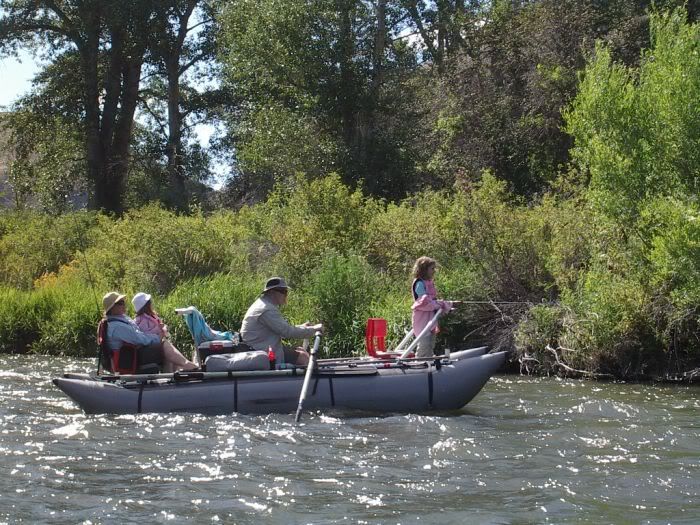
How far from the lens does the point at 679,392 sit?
1251 centimetres

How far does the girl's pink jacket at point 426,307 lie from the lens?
1191cm

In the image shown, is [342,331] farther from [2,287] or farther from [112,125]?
[112,125]

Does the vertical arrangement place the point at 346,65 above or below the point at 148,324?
above

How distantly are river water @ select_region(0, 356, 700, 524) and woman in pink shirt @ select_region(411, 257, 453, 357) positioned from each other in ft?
2.95

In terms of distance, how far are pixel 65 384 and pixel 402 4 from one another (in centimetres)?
1960

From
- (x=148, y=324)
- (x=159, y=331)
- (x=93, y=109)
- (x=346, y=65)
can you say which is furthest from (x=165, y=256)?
(x=93, y=109)

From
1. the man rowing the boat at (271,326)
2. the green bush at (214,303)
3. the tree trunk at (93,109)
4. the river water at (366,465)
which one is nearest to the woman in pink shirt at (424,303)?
the river water at (366,465)

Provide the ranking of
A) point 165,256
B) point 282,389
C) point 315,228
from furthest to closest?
point 165,256 < point 315,228 < point 282,389

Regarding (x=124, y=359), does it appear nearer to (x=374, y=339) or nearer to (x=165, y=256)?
(x=374, y=339)

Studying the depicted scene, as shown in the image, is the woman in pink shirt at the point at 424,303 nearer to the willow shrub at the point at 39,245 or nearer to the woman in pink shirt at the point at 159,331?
the woman in pink shirt at the point at 159,331

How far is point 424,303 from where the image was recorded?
39.1ft

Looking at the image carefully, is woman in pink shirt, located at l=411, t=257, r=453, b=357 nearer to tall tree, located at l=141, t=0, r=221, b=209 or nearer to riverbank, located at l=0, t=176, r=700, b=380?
riverbank, located at l=0, t=176, r=700, b=380

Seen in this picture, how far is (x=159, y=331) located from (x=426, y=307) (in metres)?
3.04

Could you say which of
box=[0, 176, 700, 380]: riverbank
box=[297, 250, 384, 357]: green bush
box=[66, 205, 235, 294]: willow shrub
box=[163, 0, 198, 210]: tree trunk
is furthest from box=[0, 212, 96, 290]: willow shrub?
box=[297, 250, 384, 357]: green bush
